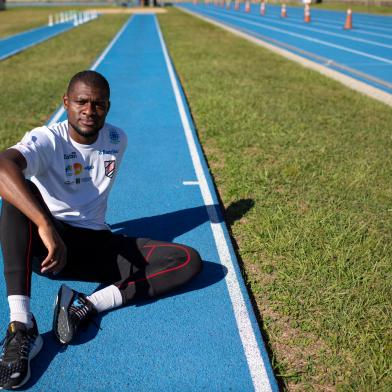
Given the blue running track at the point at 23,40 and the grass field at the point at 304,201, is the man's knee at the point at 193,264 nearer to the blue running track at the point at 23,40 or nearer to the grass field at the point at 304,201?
the grass field at the point at 304,201

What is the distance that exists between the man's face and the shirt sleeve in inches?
8.1

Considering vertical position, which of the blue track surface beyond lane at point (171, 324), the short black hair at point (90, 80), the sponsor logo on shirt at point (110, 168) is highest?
the short black hair at point (90, 80)

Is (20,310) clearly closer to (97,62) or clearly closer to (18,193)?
(18,193)

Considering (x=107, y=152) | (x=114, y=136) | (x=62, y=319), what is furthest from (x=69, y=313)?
(x=114, y=136)

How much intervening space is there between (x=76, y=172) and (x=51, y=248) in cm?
83

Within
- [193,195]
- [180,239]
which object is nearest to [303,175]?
[193,195]

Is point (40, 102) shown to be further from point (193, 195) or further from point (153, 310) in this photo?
point (153, 310)

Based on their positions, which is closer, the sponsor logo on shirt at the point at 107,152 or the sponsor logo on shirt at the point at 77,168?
the sponsor logo on shirt at the point at 77,168

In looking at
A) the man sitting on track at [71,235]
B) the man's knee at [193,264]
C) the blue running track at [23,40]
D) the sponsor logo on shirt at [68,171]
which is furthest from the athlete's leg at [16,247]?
the blue running track at [23,40]

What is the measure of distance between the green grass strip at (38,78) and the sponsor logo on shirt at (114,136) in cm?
410

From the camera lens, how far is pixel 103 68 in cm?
1451

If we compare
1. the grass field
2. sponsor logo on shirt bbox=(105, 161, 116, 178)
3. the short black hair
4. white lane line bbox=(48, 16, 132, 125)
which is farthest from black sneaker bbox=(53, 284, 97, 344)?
white lane line bbox=(48, 16, 132, 125)

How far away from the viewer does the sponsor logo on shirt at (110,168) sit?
11.9ft

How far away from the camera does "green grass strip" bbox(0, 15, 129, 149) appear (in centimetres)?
862
